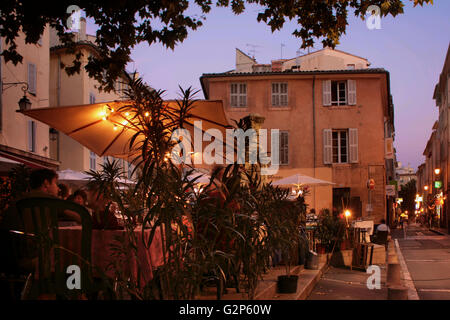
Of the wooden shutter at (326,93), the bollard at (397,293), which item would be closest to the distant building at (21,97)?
the bollard at (397,293)

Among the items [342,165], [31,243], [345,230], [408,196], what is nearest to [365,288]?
[345,230]

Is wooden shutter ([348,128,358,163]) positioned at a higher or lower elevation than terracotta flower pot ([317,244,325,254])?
higher

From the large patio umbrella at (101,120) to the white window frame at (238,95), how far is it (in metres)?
18.2

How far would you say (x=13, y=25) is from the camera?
24.5 ft

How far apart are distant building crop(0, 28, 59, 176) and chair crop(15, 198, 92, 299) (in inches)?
457

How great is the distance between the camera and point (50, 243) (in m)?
3.66

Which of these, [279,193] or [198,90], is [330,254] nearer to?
[279,193]

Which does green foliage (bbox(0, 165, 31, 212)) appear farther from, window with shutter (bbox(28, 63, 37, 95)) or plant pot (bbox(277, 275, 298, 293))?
window with shutter (bbox(28, 63, 37, 95))

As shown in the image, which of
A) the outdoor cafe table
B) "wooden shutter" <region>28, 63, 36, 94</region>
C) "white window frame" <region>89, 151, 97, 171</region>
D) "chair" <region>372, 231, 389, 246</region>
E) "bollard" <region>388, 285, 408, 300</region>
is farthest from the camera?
"white window frame" <region>89, 151, 97, 171</region>

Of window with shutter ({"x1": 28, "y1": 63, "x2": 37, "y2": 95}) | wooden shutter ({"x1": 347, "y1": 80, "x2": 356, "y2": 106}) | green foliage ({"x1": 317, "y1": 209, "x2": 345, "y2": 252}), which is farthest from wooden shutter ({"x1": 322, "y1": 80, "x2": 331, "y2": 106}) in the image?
green foliage ({"x1": 317, "y1": 209, "x2": 345, "y2": 252})

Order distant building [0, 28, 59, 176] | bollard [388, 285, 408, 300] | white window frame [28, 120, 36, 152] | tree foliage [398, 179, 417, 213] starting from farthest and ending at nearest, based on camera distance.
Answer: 1. tree foliage [398, 179, 417, 213]
2. white window frame [28, 120, 36, 152]
3. distant building [0, 28, 59, 176]
4. bollard [388, 285, 408, 300]

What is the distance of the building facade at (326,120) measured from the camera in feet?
84.4

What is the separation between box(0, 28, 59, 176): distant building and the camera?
16.3 metres

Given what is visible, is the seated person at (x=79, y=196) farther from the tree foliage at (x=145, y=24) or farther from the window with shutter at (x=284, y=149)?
the window with shutter at (x=284, y=149)
